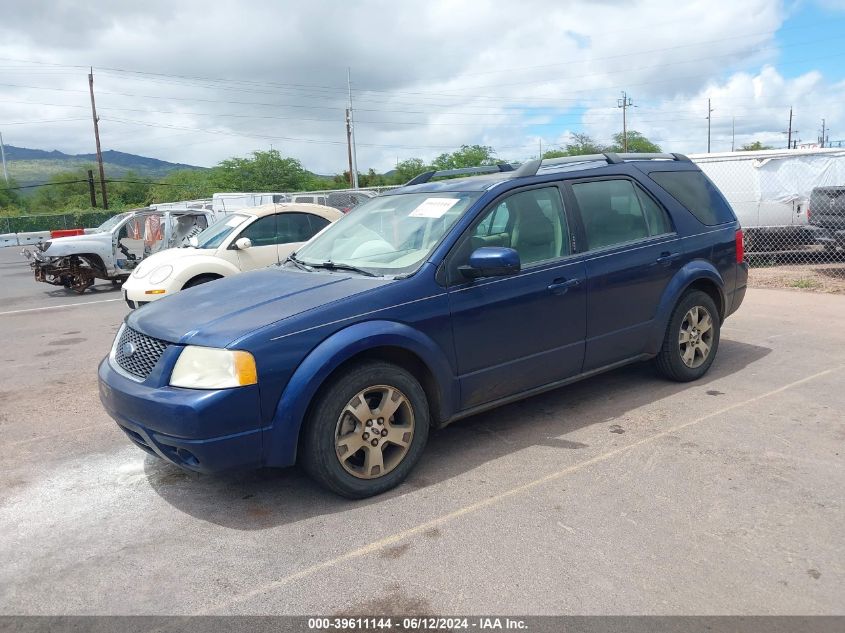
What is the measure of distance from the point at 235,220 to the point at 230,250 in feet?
2.18

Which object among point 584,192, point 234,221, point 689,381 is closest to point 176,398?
point 584,192

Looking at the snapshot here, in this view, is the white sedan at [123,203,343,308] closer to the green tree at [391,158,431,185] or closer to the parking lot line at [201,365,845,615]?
the parking lot line at [201,365,845,615]

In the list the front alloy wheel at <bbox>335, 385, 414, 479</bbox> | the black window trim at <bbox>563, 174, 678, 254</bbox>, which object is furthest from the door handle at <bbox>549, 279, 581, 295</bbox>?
the front alloy wheel at <bbox>335, 385, 414, 479</bbox>

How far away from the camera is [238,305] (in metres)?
3.92

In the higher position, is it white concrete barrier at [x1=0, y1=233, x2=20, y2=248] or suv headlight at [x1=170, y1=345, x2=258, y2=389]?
white concrete barrier at [x1=0, y1=233, x2=20, y2=248]

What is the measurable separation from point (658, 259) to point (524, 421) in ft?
5.30

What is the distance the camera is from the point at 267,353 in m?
3.47

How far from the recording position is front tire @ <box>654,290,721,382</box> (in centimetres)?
541

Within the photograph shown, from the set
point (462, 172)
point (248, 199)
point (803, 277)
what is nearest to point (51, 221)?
point (248, 199)

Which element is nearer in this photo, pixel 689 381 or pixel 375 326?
pixel 375 326

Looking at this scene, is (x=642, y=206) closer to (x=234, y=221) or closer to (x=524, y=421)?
(x=524, y=421)

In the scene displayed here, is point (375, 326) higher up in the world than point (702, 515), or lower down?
higher up

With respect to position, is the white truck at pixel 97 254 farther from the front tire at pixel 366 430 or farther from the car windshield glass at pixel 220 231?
the front tire at pixel 366 430

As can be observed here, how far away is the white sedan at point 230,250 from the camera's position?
28.8ft
